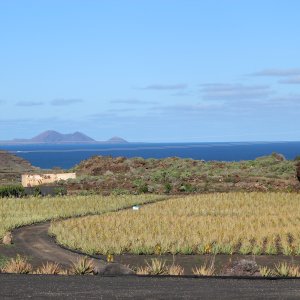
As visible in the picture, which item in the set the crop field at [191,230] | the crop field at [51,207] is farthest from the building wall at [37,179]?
the crop field at [191,230]

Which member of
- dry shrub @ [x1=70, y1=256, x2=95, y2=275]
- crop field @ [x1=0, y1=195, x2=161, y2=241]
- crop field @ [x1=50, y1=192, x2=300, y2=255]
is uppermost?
dry shrub @ [x1=70, y1=256, x2=95, y2=275]

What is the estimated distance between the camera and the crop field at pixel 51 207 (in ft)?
111

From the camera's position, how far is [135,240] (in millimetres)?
24766

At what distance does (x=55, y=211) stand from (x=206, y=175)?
1035 inches

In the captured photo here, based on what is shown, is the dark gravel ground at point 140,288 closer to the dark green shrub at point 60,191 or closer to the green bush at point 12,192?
the green bush at point 12,192

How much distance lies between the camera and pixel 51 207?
4025 cm

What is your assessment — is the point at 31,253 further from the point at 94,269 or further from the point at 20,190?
the point at 20,190

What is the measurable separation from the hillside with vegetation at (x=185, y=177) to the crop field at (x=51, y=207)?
7.51 meters

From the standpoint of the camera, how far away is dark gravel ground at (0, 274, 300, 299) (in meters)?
13.9

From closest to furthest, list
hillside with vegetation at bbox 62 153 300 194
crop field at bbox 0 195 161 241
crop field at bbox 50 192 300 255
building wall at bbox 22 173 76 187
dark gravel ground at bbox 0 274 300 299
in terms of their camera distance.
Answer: dark gravel ground at bbox 0 274 300 299, crop field at bbox 50 192 300 255, crop field at bbox 0 195 161 241, hillside with vegetation at bbox 62 153 300 194, building wall at bbox 22 173 76 187

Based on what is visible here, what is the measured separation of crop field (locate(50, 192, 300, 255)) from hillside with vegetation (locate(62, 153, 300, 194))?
1328cm

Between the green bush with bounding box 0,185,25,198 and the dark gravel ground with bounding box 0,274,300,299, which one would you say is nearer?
the dark gravel ground with bounding box 0,274,300,299

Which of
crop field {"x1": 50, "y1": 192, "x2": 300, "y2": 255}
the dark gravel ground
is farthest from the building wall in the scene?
the dark gravel ground

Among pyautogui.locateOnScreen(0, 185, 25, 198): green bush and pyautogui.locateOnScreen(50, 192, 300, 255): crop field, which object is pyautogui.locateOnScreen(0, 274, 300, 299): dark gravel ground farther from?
pyautogui.locateOnScreen(0, 185, 25, 198): green bush
